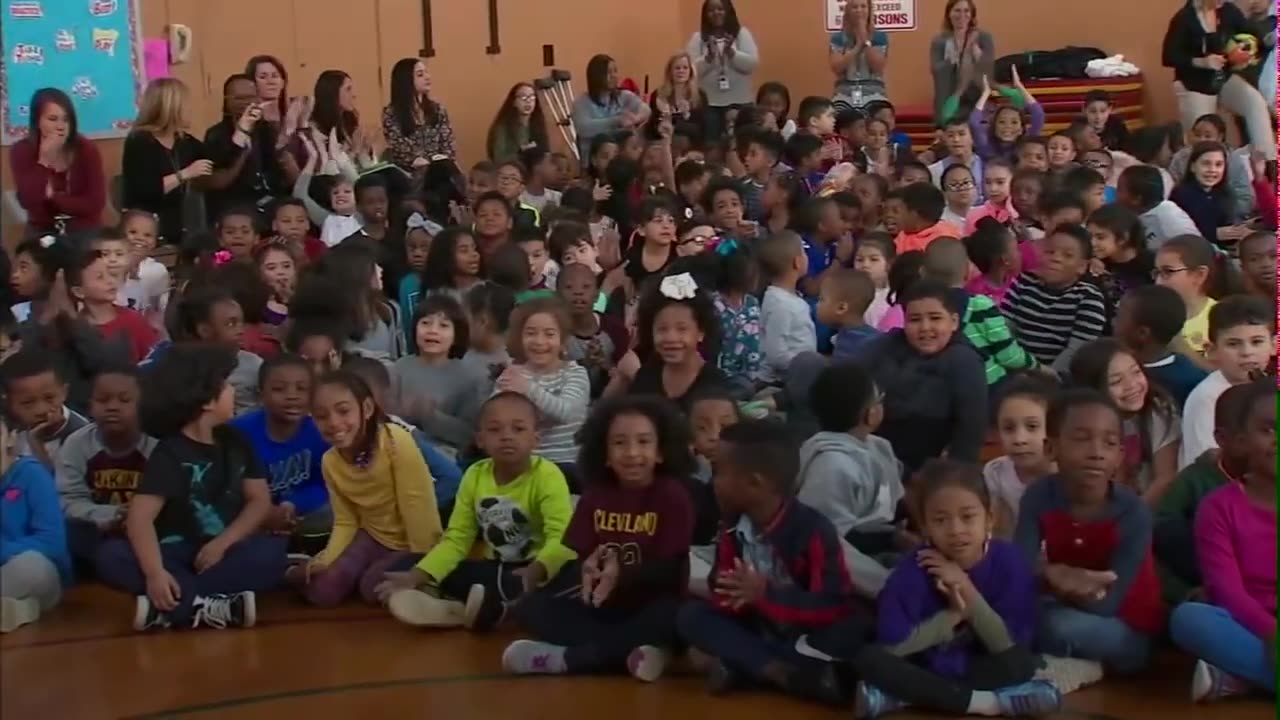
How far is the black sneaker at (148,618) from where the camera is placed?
147 inches

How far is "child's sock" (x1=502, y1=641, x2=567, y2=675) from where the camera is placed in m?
3.38

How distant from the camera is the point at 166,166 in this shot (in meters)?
6.71

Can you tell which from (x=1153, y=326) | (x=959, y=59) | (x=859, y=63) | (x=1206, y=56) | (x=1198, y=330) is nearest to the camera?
(x=1153, y=326)

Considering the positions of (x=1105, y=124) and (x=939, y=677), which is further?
(x=1105, y=124)

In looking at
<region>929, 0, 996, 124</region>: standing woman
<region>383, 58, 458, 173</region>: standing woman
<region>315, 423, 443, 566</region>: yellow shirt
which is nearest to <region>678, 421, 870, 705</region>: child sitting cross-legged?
<region>315, 423, 443, 566</region>: yellow shirt

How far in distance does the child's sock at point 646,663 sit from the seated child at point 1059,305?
6.52ft

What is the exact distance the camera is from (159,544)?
3834 mm

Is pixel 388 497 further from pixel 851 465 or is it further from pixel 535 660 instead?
pixel 851 465

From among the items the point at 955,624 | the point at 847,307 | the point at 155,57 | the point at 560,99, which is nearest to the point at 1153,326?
the point at 847,307

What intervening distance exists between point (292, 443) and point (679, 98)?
5556mm

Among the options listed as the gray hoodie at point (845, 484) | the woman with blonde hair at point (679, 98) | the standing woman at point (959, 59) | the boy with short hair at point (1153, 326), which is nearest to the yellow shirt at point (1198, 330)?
the boy with short hair at point (1153, 326)

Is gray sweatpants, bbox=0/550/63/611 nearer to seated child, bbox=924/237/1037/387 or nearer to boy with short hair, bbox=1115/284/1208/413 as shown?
seated child, bbox=924/237/1037/387

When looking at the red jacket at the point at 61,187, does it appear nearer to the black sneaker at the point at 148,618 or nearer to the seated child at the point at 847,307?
the black sneaker at the point at 148,618

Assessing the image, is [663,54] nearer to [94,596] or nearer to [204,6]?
[204,6]
